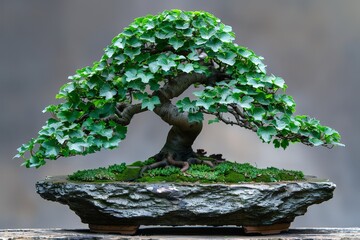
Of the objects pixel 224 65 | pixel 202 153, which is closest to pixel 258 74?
pixel 224 65

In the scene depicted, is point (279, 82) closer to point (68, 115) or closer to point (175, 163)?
point (175, 163)

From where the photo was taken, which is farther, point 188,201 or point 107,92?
point 107,92

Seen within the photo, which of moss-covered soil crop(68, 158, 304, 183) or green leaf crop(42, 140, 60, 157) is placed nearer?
moss-covered soil crop(68, 158, 304, 183)

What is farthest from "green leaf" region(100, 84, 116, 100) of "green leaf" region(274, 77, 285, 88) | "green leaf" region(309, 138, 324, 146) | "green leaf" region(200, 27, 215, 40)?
"green leaf" region(309, 138, 324, 146)

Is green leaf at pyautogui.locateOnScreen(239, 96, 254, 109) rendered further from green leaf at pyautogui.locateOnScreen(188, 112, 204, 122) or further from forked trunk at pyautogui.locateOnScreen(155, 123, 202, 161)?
forked trunk at pyautogui.locateOnScreen(155, 123, 202, 161)

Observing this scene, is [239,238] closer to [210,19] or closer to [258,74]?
[258,74]

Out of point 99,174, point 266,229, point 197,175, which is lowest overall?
point 266,229

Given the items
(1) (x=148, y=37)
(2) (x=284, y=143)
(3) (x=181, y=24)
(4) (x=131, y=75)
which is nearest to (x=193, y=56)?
(3) (x=181, y=24)
